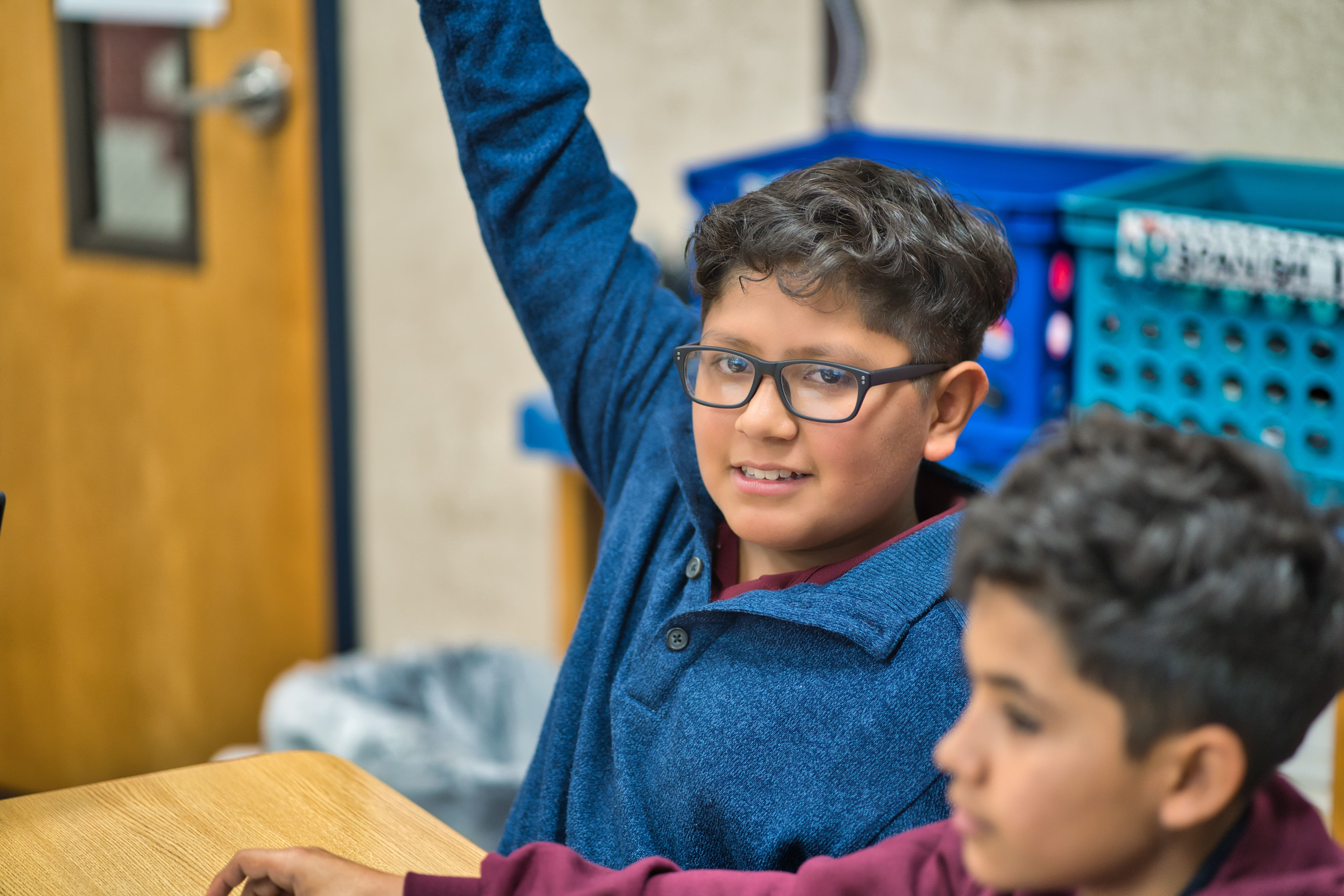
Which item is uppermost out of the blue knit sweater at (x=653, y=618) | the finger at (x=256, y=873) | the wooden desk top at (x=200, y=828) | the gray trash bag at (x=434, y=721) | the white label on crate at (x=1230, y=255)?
the white label on crate at (x=1230, y=255)

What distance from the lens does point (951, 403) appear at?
906 millimetres

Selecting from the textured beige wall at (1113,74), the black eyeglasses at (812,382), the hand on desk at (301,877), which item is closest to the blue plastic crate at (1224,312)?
the textured beige wall at (1113,74)

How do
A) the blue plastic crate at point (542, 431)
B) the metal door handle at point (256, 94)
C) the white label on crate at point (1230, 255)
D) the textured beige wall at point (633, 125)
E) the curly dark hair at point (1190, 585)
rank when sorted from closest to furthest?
the curly dark hair at point (1190, 585) < the white label on crate at point (1230, 255) < the textured beige wall at point (633, 125) < the blue plastic crate at point (542, 431) < the metal door handle at point (256, 94)

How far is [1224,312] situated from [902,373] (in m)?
0.52

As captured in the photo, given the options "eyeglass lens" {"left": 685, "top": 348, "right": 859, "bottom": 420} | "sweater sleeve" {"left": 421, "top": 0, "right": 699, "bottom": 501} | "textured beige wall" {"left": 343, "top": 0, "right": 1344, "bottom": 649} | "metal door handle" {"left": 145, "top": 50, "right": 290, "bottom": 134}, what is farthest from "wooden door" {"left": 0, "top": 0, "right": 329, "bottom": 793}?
"eyeglass lens" {"left": 685, "top": 348, "right": 859, "bottom": 420}

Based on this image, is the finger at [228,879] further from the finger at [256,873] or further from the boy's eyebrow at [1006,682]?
the boy's eyebrow at [1006,682]

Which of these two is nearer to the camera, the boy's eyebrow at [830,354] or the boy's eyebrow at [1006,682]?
the boy's eyebrow at [1006,682]

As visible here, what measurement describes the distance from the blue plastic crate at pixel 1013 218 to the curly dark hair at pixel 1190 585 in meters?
0.69

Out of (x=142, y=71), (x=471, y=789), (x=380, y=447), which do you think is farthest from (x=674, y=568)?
(x=142, y=71)

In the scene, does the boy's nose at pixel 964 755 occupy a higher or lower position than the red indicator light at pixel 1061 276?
lower

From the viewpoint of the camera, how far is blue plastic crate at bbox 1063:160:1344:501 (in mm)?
1167

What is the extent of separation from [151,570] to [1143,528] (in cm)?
225

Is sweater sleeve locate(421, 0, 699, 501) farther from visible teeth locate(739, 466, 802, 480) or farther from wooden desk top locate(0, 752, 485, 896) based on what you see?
wooden desk top locate(0, 752, 485, 896)

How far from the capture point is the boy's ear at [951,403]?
887 mm
